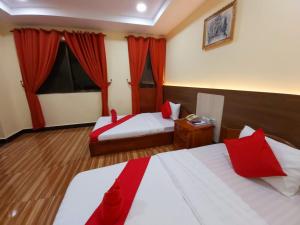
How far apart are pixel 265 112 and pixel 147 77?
3040 millimetres

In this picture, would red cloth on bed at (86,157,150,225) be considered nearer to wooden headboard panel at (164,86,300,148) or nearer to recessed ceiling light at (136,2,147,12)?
wooden headboard panel at (164,86,300,148)

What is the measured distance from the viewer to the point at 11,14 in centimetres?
244

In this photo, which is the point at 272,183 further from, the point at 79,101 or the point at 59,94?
the point at 59,94

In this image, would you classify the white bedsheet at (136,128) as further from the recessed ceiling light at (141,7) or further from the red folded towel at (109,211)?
the recessed ceiling light at (141,7)

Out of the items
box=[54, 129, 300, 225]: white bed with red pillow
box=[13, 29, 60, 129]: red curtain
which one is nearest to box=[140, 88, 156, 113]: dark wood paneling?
box=[13, 29, 60, 129]: red curtain

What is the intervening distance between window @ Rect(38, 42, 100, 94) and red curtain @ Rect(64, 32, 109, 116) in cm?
25

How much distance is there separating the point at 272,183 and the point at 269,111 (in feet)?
2.28

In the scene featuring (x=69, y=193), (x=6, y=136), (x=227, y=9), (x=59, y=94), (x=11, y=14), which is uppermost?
(x=11, y=14)

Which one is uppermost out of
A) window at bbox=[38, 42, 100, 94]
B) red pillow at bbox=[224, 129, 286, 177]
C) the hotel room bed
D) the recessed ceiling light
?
the recessed ceiling light

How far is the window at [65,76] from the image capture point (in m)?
3.30

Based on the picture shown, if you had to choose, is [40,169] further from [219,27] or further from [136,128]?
[219,27]

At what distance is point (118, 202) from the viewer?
812 mm

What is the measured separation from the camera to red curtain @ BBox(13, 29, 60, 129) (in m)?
2.87

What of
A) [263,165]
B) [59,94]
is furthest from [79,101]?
[263,165]
